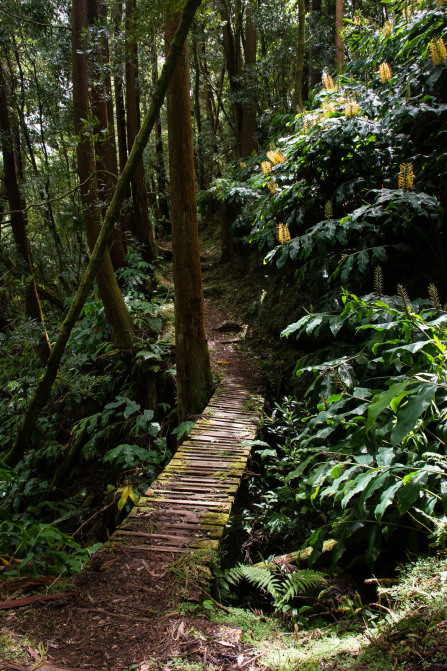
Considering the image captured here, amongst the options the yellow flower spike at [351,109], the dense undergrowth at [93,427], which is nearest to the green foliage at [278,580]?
the dense undergrowth at [93,427]

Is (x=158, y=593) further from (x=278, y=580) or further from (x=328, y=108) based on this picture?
(x=328, y=108)

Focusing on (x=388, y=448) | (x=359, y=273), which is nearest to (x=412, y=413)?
(x=388, y=448)

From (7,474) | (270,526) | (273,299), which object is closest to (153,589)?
(270,526)

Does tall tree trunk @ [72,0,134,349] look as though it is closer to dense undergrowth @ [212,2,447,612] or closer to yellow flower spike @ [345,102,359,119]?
dense undergrowth @ [212,2,447,612]

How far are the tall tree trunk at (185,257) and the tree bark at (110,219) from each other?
141cm

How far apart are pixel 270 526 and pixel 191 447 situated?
130 centimetres

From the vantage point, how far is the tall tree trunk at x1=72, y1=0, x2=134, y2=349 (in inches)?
244

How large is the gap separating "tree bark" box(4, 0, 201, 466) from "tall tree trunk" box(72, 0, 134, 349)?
104 inches

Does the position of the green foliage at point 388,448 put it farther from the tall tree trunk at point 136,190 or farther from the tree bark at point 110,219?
the tall tree trunk at point 136,190

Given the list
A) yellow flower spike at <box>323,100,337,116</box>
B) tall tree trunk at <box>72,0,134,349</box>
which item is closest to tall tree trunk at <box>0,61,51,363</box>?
tall tree trunk at <box>72,0,134,349</box>

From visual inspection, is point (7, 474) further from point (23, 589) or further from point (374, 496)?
point (374, 496)

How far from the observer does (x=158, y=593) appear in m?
2.46

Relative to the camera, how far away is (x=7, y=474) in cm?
333

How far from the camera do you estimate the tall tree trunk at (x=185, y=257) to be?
16.3 ft
